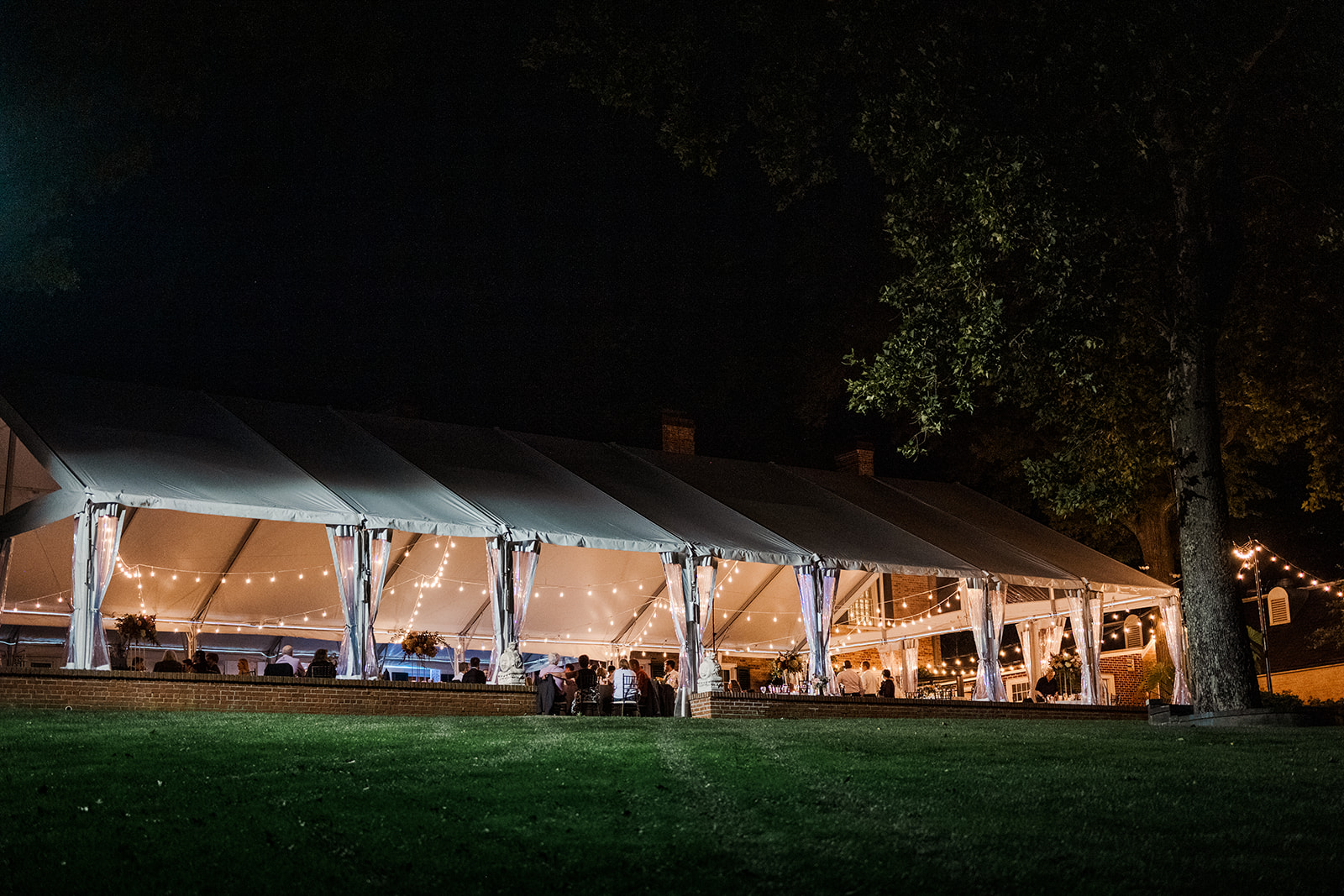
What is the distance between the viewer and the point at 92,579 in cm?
1189

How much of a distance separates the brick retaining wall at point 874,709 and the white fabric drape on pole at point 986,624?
778mm

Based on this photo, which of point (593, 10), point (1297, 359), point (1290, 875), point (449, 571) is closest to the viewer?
point (1290, 875)

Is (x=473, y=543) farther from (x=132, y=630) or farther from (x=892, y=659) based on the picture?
(x=892, y=659)

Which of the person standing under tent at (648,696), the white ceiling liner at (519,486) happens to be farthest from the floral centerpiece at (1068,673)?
the white ceiling liner at (519,486)

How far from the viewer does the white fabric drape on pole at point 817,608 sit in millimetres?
15617

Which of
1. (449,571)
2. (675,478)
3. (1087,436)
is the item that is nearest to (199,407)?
(449,571)

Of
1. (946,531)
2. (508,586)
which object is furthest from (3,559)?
(946,531)

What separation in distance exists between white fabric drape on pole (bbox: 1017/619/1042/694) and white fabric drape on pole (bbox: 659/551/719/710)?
7418 mm

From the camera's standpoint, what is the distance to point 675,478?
1852cm

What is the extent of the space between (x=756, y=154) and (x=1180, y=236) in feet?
15.9

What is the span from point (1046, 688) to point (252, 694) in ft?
41.1

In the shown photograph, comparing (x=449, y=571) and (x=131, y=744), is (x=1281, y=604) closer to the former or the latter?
(x=449, y=571)

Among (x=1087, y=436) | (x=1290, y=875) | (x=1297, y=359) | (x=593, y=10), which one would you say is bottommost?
(x=1290, y=875)

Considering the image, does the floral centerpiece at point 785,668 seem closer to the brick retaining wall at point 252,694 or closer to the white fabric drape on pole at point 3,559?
the brick retaining wall at point 252,694
